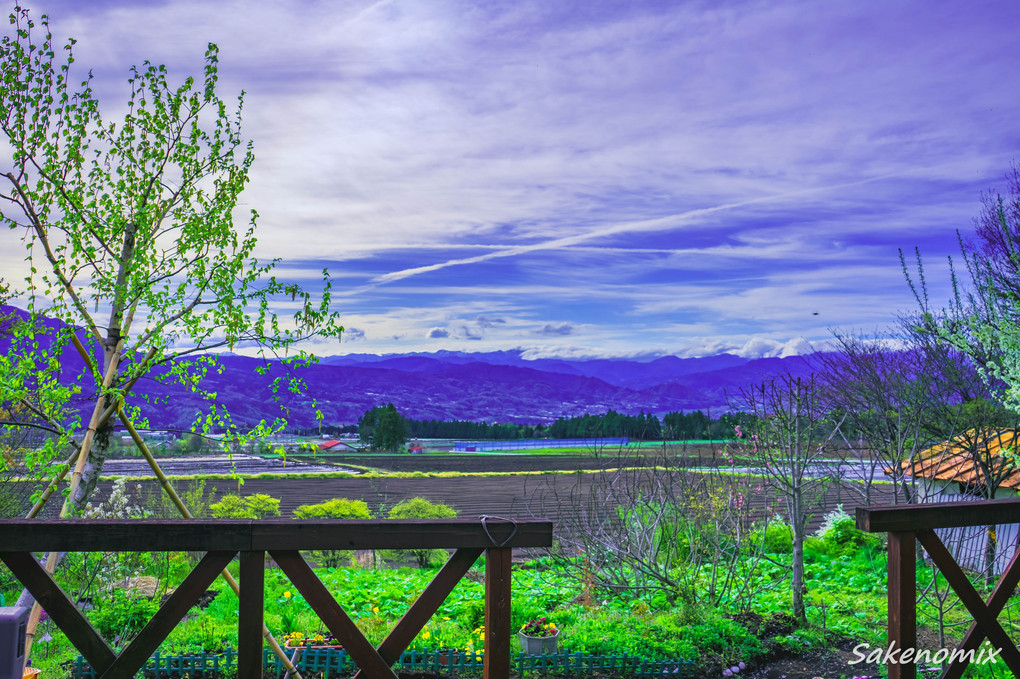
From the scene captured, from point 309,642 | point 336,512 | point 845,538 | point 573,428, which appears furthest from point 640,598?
point 573,428

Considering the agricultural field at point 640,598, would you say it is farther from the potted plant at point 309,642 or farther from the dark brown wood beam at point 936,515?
the dark brown wood beam at point 936,515

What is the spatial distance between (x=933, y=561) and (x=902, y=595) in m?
0.19

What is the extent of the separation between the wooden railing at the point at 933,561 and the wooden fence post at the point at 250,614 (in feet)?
7.08

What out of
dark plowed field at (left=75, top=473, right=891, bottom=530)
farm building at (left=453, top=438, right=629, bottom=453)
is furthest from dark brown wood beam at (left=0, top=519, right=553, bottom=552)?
farm building at (left=453, top=438, right=629, bottom=453)

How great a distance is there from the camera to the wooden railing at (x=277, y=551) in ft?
7.50

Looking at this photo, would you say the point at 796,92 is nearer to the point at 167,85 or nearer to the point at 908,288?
the point at 908,288

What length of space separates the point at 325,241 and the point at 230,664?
288 inches

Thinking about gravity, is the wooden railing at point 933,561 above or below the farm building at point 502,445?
above

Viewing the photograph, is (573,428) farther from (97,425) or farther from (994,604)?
(994,604)

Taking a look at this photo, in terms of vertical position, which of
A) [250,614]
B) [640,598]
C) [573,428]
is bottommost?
[640,598]

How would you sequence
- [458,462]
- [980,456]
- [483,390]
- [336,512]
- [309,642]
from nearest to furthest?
[309,642], [980,456], [336,512], [458,462], [483,390]

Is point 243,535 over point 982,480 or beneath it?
over

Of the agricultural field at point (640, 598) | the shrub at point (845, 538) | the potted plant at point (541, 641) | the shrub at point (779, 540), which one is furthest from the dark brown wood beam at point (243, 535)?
the shrub at point (779, 540)

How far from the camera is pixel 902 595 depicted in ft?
9.24
